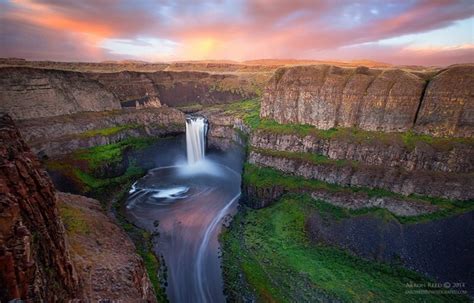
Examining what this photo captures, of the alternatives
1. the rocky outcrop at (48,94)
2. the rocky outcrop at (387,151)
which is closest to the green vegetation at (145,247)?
the rocky outcrop at (48,94)

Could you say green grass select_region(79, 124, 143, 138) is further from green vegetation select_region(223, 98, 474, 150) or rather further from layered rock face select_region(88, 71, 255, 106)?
green vegetation select_region(223, 98, 474, 150)

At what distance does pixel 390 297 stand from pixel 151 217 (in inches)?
1052

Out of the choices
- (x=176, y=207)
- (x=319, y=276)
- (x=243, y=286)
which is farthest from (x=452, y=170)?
(x=176, y=207)

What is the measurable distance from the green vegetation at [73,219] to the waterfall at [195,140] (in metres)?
30.8

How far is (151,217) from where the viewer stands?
3838 centimetres

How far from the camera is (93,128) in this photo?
52.0 metres

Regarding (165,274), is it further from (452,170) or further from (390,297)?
(452,170)

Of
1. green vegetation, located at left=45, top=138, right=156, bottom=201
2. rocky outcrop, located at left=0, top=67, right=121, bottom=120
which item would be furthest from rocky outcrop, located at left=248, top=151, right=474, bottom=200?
rocky outcrop, located at left=0, top=67, right=121, bottom=120

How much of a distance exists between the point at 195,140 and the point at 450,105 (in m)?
38.3

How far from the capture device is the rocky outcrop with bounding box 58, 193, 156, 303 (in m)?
16.8

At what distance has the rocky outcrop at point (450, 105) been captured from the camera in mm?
31364

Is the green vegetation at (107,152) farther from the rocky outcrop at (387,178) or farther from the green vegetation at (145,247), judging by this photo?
the rocky outcrop at (387,178)

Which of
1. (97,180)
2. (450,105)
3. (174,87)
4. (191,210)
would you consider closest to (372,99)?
(450,105)

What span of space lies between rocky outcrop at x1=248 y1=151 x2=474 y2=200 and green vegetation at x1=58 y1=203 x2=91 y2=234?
2445 centimetres
